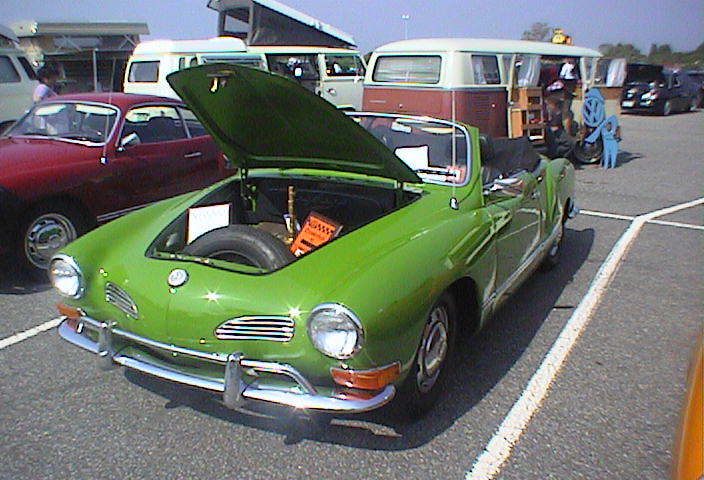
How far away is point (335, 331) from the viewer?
2404 mm

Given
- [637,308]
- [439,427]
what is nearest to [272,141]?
[439,427]

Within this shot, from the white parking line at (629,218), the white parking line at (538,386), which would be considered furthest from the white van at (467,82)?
the white parking line at (538,386)

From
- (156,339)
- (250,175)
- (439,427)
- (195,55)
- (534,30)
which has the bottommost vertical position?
(439,427)

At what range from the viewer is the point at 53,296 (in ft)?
15.0

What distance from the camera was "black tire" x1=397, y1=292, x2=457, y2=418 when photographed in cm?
277

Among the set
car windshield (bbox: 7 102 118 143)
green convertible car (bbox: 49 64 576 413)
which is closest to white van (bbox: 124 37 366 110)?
car windshield (bbox: 7 102 118 143)

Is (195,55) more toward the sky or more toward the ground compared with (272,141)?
more toward the sky

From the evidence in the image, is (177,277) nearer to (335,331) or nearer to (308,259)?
(308,259)

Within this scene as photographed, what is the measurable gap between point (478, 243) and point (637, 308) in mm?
1886

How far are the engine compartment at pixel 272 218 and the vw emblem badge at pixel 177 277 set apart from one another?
0.52 feet

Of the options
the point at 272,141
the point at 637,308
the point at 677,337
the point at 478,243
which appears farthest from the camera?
the point at 637,308

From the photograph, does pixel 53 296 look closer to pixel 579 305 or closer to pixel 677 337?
pixel 579 305

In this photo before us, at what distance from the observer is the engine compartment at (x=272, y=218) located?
2.99 metres

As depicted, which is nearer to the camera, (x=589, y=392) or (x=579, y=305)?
(x=589, y=392)
